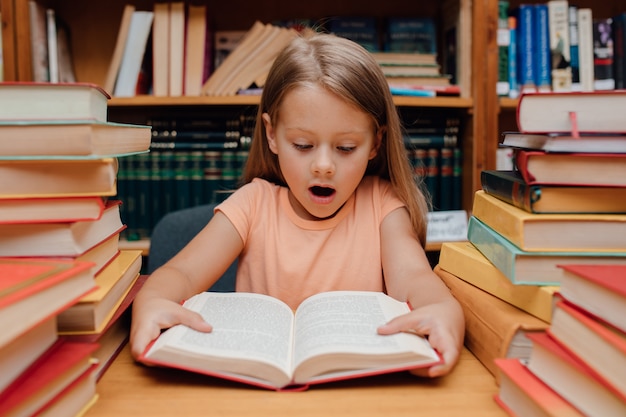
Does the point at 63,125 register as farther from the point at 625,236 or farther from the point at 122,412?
the point at 625,236

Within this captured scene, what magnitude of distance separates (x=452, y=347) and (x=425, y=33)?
4.91 ft

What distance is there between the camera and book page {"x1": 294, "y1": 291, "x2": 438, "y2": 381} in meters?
0.59

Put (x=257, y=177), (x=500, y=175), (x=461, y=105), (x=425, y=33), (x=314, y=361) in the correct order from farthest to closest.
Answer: (x=425, y=33)
(x=461, y=105)
(x=257, y=177)
(x=500, y=175)
(x=314, y=361)

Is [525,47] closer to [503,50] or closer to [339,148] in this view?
[503,50]

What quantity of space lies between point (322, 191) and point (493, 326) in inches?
19.1

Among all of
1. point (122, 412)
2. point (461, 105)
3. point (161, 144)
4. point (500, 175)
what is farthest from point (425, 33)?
point (122, 412)

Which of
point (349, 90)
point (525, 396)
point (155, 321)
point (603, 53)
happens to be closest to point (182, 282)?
point (155, 321)

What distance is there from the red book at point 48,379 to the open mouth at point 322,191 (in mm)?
557

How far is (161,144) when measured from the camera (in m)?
1.85

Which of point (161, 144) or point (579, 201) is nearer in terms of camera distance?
point (579, 201)

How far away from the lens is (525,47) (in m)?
1.82

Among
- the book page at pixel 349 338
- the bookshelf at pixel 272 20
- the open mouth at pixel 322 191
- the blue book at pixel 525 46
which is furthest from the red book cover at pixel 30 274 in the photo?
the blue book at pixel 525 46

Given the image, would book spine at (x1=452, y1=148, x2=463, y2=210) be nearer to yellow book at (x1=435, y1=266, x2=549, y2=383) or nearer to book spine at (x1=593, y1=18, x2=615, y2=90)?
book spine at (x1=593, y1=18, x2=615, y2=90)

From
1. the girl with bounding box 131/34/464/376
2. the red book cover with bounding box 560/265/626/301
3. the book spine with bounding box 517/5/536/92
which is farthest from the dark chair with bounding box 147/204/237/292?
the book spine with bounding box 517/5/536/92
